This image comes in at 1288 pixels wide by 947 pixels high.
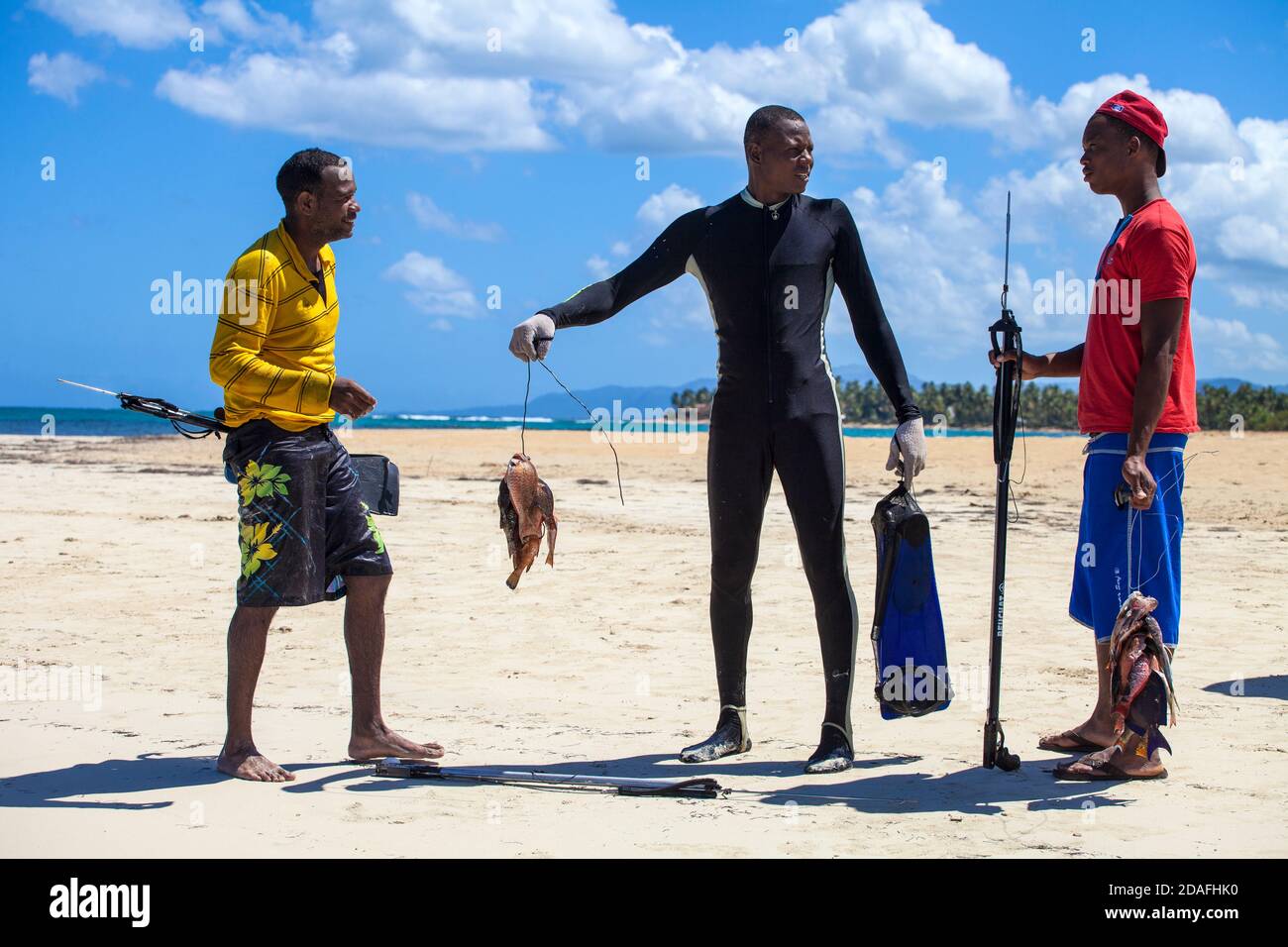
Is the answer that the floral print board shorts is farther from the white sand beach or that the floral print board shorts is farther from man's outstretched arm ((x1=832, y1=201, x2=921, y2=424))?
man's outstretched arm ((x1=832, y1=201, x2=921, y2=424))

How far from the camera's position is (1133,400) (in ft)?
16.4

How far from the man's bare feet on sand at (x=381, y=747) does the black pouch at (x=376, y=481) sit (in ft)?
2.91

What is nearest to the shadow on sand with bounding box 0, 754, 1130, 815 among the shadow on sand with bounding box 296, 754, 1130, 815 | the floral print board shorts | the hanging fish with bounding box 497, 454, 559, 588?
the shadow on sand with bounding box 296, 754, 1130, 815

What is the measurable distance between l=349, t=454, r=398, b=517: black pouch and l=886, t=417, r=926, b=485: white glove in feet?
6.62

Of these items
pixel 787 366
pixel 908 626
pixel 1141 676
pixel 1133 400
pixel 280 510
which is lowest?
pixel 1141 676

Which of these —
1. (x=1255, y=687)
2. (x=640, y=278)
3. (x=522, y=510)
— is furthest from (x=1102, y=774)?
(x=640, y=278)

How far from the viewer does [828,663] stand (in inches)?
212

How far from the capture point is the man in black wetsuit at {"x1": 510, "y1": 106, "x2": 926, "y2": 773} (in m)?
5.30

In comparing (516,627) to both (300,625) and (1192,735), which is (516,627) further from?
(1192,735)

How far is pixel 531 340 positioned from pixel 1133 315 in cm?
226

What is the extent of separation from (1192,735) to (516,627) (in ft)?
13.7

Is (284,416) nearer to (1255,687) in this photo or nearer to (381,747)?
(381,747)

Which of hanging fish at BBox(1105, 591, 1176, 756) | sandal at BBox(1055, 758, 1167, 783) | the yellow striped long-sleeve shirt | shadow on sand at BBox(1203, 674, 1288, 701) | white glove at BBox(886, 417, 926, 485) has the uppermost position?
the yellow striped long-sleeve shirt

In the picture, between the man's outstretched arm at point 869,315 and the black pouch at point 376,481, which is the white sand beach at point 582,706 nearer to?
the black pouch at point 376,481
